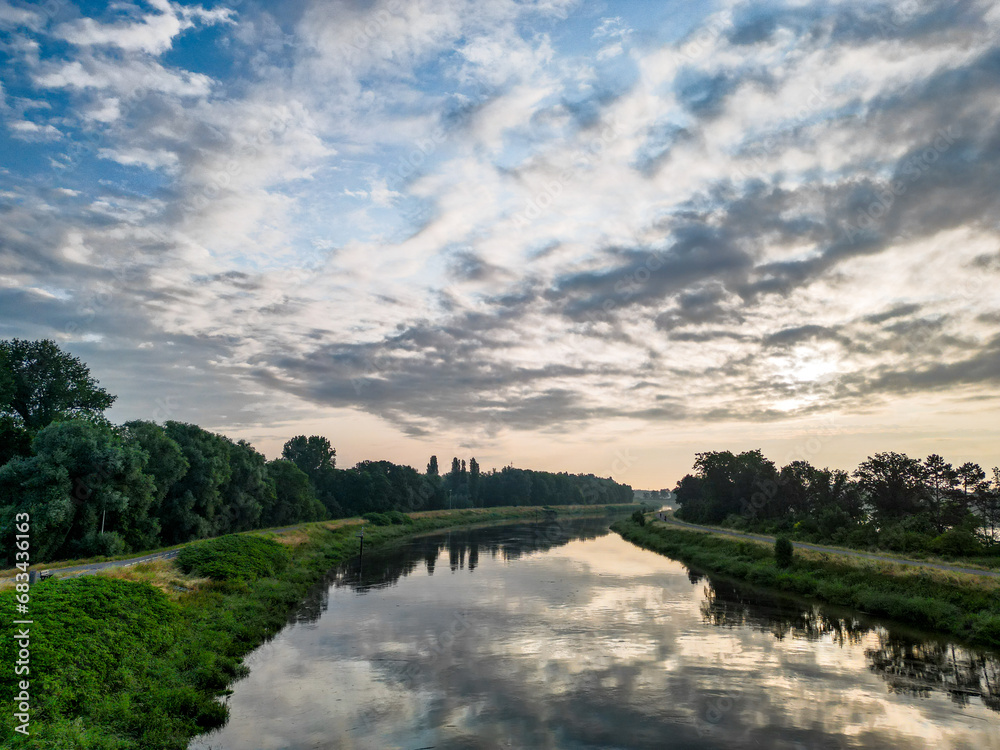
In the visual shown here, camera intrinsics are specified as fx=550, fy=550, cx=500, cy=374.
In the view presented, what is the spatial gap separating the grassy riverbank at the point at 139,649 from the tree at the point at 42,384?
114ft

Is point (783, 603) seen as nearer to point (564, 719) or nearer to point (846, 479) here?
point (564, 719)

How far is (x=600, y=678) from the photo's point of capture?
2288 centimetres

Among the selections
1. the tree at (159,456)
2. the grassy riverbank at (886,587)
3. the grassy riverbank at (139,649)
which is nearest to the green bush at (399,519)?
the tree at (159,456)

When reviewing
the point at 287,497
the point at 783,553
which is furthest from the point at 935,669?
the point at 287,497

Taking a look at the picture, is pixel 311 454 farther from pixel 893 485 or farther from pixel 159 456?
pixel 893 485

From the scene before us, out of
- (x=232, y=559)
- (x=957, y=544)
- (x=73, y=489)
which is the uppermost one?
(x=73, y=489)

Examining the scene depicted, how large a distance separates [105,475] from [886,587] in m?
55.5

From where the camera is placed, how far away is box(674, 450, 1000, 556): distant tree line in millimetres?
46938

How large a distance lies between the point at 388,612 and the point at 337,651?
9013 mm

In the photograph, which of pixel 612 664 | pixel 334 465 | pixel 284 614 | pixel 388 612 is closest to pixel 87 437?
pixel 284 614

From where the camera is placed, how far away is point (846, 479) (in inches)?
2697

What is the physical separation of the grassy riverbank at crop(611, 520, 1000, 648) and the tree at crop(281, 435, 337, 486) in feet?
330

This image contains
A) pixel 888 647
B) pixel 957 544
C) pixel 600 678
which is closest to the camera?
pixel 600 678

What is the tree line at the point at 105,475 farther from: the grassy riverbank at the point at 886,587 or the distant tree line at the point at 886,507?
the distant tree line at the point at 886,507
